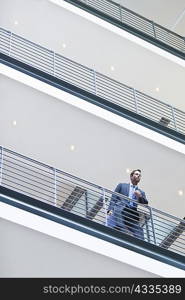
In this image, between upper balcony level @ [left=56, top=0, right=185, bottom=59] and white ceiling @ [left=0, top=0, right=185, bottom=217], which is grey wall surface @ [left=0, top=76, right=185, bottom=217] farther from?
upper balcony level @ [left=56, top=0, right=185, bottom=59]

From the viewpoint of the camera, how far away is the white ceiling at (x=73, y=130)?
609 cm

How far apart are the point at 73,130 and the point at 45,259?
1969 millimetres

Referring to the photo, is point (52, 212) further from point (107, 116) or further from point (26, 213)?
point (107, 116)

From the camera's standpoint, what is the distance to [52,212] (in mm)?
4555

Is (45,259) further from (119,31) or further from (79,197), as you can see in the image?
(119,31)

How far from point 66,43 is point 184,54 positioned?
1624mm

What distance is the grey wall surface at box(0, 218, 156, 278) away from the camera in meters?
4.43

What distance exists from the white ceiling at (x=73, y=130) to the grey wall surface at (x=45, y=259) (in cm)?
190

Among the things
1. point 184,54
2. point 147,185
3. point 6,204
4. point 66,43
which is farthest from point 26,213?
point 184,54

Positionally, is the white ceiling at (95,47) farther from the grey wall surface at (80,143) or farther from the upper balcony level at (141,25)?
the grey wall surface at (80,143)

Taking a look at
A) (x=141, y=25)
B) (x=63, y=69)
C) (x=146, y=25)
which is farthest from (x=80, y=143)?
(x=141, y=25)

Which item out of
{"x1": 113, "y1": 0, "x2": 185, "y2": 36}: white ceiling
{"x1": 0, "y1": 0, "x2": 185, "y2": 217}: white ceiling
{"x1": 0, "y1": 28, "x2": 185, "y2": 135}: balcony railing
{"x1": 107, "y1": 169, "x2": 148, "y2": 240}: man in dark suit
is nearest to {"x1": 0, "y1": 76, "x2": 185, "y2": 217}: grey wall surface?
{"x1": 0, "y1": 0, "x2": 185, "y2": 217}: white ceiling

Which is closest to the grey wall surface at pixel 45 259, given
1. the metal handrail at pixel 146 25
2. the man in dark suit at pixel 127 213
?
the man in dark suit at pixel 127 213

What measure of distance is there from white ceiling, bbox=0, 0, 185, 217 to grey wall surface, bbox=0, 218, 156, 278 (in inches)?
74.6
